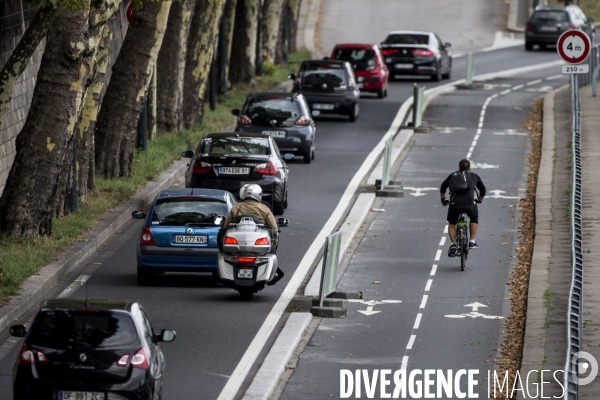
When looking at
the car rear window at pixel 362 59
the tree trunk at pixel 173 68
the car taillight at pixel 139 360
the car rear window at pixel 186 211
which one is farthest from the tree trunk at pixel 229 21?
the car taillight at pixel 139 360

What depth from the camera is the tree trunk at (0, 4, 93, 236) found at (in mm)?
20312

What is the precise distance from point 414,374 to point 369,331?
206cm

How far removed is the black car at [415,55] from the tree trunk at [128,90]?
23.1 metres

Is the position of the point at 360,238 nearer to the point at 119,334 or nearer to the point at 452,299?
the point at 452,299

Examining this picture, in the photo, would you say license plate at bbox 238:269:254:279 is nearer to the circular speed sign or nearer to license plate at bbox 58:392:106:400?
license plate at bbox 58:392:106:400

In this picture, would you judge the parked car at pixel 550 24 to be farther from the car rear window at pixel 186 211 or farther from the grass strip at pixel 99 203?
the car rear window at pixel 186 211

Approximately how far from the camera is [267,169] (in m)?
24.4

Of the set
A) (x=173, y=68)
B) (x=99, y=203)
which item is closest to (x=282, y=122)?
(x=173, y=68)

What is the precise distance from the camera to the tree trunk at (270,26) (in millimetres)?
49188

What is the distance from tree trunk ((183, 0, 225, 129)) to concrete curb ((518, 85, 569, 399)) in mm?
8584

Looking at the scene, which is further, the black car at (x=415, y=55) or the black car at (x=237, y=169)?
the black car at (x=415, y=55)

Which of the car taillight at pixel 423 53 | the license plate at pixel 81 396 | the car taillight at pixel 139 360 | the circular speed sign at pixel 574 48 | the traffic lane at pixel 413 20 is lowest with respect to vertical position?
the traffic lane at pixel 413 20

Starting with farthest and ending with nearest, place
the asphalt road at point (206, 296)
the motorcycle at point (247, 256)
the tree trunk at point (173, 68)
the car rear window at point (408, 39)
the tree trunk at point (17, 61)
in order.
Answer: the car rear window at point (408, 39), the tree trunk at point (173, 68), the tree trunk at point (17, 61), the motorcycle at point (247, 256), the asphalt road at point (206, 296)

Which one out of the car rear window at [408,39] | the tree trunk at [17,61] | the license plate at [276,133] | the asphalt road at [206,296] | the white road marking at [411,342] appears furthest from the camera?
the car rear window at [408,39]
